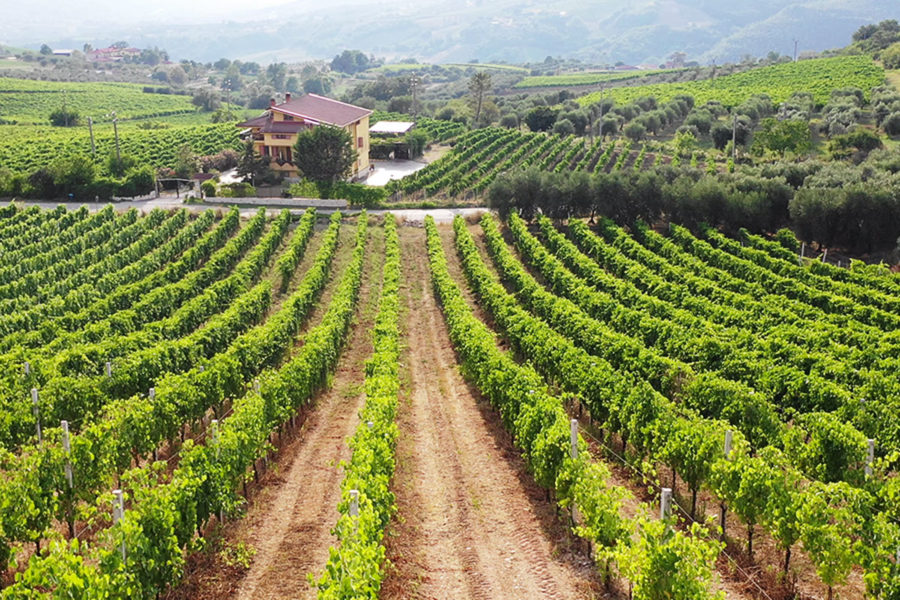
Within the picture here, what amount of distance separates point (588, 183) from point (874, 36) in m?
120

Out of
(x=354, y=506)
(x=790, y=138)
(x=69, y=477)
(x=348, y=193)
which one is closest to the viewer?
(x=354, y=506)

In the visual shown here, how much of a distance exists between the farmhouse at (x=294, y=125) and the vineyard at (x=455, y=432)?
3052cm

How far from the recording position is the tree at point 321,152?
65.8 metres

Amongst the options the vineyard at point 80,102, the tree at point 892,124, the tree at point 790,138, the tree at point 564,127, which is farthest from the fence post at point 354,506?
the vineyard at point 80,102

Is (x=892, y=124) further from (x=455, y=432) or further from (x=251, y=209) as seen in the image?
(x=455, y=432)

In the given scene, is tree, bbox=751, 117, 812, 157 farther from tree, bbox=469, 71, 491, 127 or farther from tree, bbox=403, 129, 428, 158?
tree, bbox=469, 71, 491, 127

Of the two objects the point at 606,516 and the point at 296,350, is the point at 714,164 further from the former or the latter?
the point at 606,516

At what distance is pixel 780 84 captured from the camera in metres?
115

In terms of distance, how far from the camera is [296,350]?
3173 cm

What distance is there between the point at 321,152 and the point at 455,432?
46.6m

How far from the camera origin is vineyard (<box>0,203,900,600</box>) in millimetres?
14188

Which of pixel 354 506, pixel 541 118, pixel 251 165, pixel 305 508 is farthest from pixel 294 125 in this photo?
pixel 354 506

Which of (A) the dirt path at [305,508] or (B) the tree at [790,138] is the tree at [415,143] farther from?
(A) the dirt path at [305,508]

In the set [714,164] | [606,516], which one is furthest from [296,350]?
[714,164]
